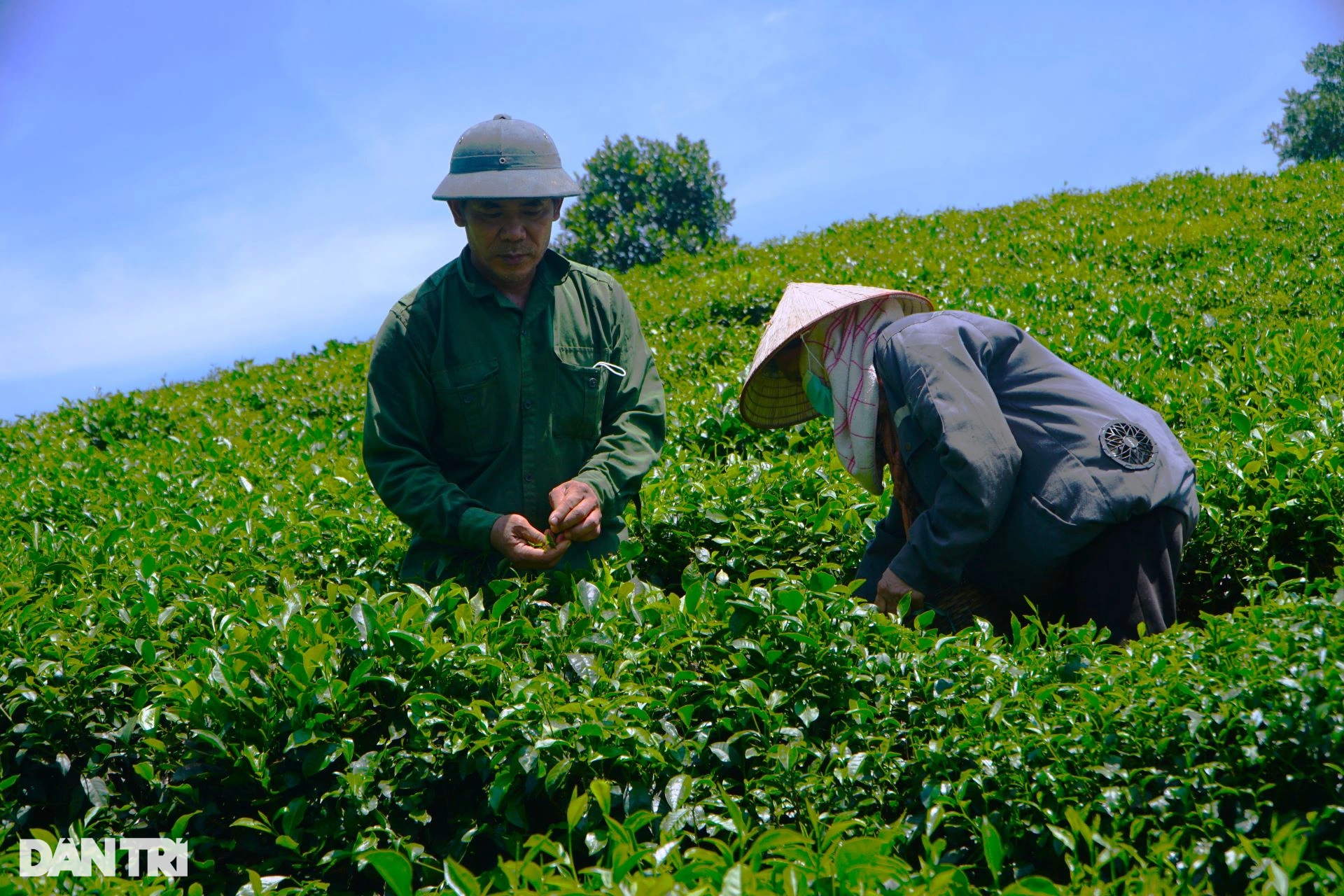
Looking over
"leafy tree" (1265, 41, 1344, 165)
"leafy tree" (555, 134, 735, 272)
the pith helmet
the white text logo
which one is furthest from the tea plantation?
"leafy tree" (1265, 41, 1344, 165)

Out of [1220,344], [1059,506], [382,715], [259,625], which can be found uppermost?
[1220,344]

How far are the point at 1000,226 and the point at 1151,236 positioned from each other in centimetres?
207

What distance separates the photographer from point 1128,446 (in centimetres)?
285

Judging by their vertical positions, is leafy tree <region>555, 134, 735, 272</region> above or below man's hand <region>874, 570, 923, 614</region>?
above

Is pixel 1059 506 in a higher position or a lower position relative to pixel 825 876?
higher

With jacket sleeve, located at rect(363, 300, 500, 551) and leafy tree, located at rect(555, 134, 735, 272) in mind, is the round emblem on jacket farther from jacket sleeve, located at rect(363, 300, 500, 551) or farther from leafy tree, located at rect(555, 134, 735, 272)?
leafy tree, located at rect(555, 134, 735, 272)

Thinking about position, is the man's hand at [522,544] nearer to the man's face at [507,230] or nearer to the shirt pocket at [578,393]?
the shirt pocket at [578,393]

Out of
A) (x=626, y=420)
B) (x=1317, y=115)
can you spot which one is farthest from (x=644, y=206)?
(x=1317, y=115)

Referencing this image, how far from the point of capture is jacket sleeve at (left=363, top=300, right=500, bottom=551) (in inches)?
123

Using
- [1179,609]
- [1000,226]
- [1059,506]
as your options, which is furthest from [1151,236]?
[1059,506]

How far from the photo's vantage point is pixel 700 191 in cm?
1941

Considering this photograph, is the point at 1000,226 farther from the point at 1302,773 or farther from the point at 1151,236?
the point at 1302,773

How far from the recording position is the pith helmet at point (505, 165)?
3090 mm

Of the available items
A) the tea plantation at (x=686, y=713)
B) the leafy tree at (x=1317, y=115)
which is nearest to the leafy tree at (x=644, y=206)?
the tea plantation at (x=686, y=713)
